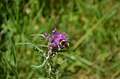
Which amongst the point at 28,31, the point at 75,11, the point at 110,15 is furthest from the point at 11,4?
the point at 110,15

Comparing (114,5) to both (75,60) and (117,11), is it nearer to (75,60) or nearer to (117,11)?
(117,11)

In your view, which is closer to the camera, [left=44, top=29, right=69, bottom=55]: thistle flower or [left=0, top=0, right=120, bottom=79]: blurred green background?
[left=44, top=29, right=69, bottom=55]: thistle flower

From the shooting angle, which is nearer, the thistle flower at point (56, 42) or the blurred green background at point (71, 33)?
the thistle flower at point (56, 42)

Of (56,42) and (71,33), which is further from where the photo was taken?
(71,33)

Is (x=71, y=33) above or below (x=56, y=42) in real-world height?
below

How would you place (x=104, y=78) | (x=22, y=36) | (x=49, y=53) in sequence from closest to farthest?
(x=49, y=53)
(x=22, y=36)
(x=104, y=78)

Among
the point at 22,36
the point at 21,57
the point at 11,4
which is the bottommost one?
the point at 21,57

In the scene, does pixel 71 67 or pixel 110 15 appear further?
pixel 110 15

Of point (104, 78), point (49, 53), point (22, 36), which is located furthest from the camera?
point (104, 78)
